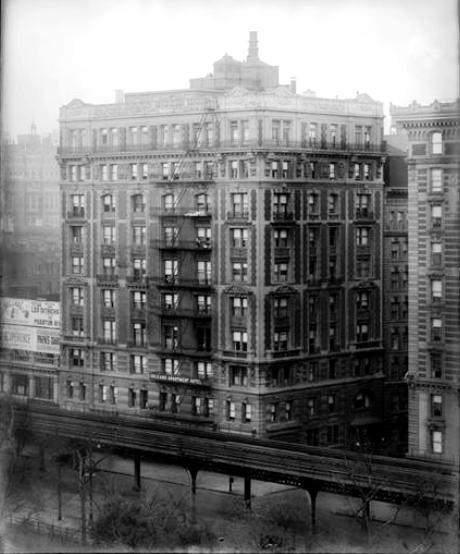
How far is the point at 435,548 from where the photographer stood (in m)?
19.6

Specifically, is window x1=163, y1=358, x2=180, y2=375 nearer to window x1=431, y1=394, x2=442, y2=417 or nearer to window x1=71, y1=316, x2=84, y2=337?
window x1=71, y1=316, x2=84, y2=337

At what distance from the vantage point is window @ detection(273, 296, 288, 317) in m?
22.6

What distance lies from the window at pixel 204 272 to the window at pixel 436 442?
4.32 meters

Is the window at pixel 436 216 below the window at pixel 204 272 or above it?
above

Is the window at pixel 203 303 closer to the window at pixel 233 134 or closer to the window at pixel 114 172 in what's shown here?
the window at pixel 114 172

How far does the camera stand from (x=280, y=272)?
22469 millimetres

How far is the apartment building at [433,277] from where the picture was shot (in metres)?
20.3

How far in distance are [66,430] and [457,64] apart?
8.70 m

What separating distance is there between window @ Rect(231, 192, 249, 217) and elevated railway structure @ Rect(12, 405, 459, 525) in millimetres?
3489

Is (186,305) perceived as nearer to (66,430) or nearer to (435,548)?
(66,430)

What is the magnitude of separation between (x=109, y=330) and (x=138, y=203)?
215cm

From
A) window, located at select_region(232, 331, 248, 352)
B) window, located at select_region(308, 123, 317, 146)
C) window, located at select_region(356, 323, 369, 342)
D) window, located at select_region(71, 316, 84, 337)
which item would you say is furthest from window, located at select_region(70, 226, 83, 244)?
window, located at select_region(356, 323, 369, 342)

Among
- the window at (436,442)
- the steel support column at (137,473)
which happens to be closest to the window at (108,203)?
the steel support column at (137,473)

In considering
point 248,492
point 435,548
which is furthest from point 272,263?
point 435,548
